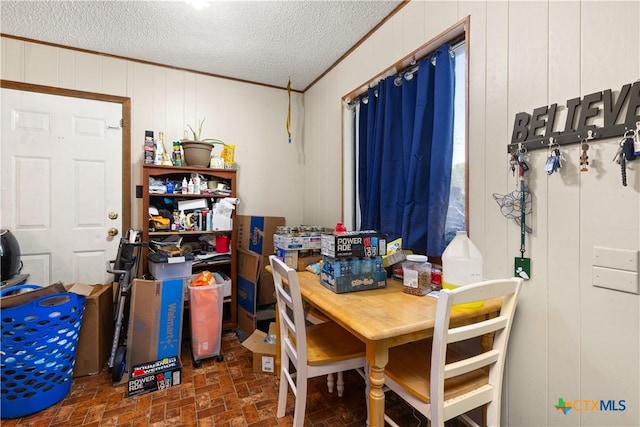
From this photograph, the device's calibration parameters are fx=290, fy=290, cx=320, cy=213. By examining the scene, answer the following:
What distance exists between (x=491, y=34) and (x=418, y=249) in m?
1.17

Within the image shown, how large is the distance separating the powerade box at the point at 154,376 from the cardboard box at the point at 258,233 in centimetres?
111

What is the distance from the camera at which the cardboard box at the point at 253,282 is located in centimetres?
255

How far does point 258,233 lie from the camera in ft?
9.15

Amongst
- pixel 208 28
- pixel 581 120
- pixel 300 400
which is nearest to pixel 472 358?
pixel 300 400

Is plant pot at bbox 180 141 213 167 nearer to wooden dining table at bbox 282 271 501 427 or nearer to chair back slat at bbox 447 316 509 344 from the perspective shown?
wooden dining table at bbox 282 271 501 427

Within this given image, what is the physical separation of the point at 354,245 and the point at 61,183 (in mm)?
2557

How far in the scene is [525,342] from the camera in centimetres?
128

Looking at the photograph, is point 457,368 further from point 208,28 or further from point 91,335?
point 208,28

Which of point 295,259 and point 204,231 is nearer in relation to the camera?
point 295,259

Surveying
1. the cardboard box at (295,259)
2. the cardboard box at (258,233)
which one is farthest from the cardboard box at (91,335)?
the cardboard box at (295,259)

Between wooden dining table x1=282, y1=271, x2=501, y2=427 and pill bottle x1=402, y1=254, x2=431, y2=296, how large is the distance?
0.04m

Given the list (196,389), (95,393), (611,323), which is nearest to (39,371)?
(95,393)

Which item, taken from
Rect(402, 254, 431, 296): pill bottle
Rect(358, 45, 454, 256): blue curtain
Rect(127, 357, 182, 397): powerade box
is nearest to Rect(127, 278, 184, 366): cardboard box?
Rect(127, 357, 182, 397): powerade box

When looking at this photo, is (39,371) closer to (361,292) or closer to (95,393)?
(95,393)
